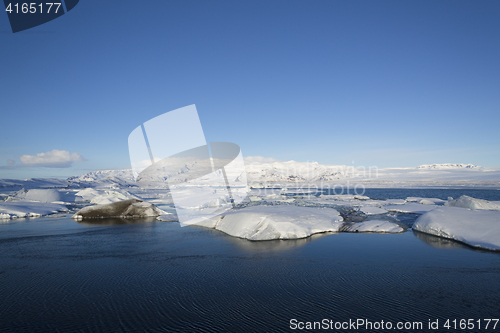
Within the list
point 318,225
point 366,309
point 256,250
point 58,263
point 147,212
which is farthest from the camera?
point 147,212

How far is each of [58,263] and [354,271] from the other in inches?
311

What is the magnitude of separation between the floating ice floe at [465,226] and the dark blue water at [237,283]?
1.30 ft

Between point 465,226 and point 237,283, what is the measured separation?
8.36 metres

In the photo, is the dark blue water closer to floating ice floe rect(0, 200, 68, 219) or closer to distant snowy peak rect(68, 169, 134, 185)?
floating ice floe rect(0, 200, 68, 219)

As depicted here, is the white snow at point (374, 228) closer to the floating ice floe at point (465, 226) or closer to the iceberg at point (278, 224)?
the iceberg at point (278, 224)

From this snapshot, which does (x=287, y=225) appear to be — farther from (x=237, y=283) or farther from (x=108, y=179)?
(x=108, y=179)

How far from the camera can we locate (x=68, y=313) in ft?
15.2

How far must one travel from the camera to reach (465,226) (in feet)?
30.1

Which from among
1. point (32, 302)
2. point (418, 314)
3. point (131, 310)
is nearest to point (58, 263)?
point (32, 302)

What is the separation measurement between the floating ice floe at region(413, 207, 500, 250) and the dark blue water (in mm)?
397

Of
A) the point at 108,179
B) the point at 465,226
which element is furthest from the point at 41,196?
the point at 108,179

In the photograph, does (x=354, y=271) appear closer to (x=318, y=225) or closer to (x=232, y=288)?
(x=232, y=288)

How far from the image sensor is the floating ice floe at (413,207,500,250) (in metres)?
8.18

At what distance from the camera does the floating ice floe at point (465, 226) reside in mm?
8184
